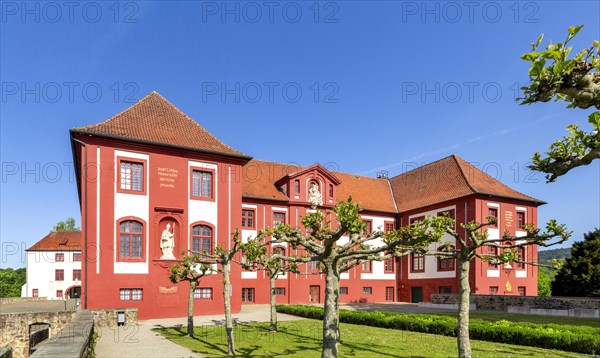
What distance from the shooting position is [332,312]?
9977 millimetres

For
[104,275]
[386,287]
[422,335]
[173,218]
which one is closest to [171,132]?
[173,218]

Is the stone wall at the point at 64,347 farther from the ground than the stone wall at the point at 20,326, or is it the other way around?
the stone wall at the point at 64,347

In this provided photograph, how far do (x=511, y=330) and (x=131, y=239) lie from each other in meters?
19.7

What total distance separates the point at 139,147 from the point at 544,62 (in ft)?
80.3

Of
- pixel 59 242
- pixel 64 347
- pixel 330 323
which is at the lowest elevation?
pixel 59 242

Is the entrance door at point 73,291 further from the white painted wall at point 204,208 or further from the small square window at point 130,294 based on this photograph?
the white painted wall at point 204,208

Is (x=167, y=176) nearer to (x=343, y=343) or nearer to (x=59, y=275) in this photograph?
(x=343, y=343)

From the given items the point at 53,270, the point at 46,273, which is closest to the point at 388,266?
the point at 53,270

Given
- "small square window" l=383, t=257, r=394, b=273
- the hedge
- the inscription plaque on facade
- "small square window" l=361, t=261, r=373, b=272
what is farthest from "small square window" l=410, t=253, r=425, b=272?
the inscription plaque on facade

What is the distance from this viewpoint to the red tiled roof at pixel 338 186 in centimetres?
3550

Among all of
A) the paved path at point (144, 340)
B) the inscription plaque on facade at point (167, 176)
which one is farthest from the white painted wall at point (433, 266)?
the inscription plaque on facade at point (167, 176)

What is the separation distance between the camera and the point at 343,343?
50.5 ft

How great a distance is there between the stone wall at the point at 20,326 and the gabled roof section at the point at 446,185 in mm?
27444

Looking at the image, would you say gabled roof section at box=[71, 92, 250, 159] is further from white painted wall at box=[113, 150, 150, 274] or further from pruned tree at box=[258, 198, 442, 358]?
pruned tree at box=[258, 198, 442, 358]
